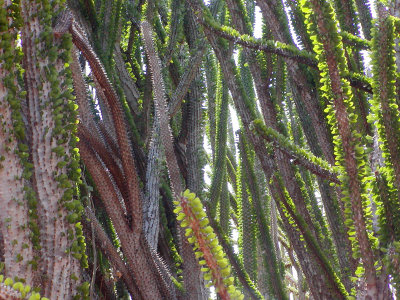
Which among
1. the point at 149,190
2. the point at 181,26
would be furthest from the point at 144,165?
the point at 181,26

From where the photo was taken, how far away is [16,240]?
1.14m

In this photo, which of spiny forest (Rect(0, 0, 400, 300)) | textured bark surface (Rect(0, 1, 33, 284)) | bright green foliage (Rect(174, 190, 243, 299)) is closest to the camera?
bright green foliage (Rect(174, 190, 243, 299))

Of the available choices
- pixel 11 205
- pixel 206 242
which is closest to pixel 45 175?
pixel 11 205

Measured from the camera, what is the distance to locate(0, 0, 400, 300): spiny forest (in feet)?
3.15

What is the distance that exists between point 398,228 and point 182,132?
5.49ft

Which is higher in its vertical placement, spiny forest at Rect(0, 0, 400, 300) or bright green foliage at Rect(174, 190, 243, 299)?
spiny forest at Rect(0, 0, 400, 300)

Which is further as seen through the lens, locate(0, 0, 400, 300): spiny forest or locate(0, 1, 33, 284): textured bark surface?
locate(0, 1, 33, 284): textured bark surface

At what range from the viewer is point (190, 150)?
240cm

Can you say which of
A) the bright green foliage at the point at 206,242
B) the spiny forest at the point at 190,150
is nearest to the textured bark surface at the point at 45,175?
the spiny forest at the point at 190,150

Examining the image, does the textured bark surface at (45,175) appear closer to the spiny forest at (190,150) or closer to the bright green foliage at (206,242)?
the spiny forest at (190,150)

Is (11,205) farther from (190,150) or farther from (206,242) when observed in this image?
(190,150)

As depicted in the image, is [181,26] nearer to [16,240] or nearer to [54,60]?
[54,60]

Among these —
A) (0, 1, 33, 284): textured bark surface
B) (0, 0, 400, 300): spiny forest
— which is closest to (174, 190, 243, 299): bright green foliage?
(0, 0, 400, 300): spiny forest

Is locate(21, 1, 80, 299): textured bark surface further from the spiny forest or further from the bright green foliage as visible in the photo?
the bright green foliage
